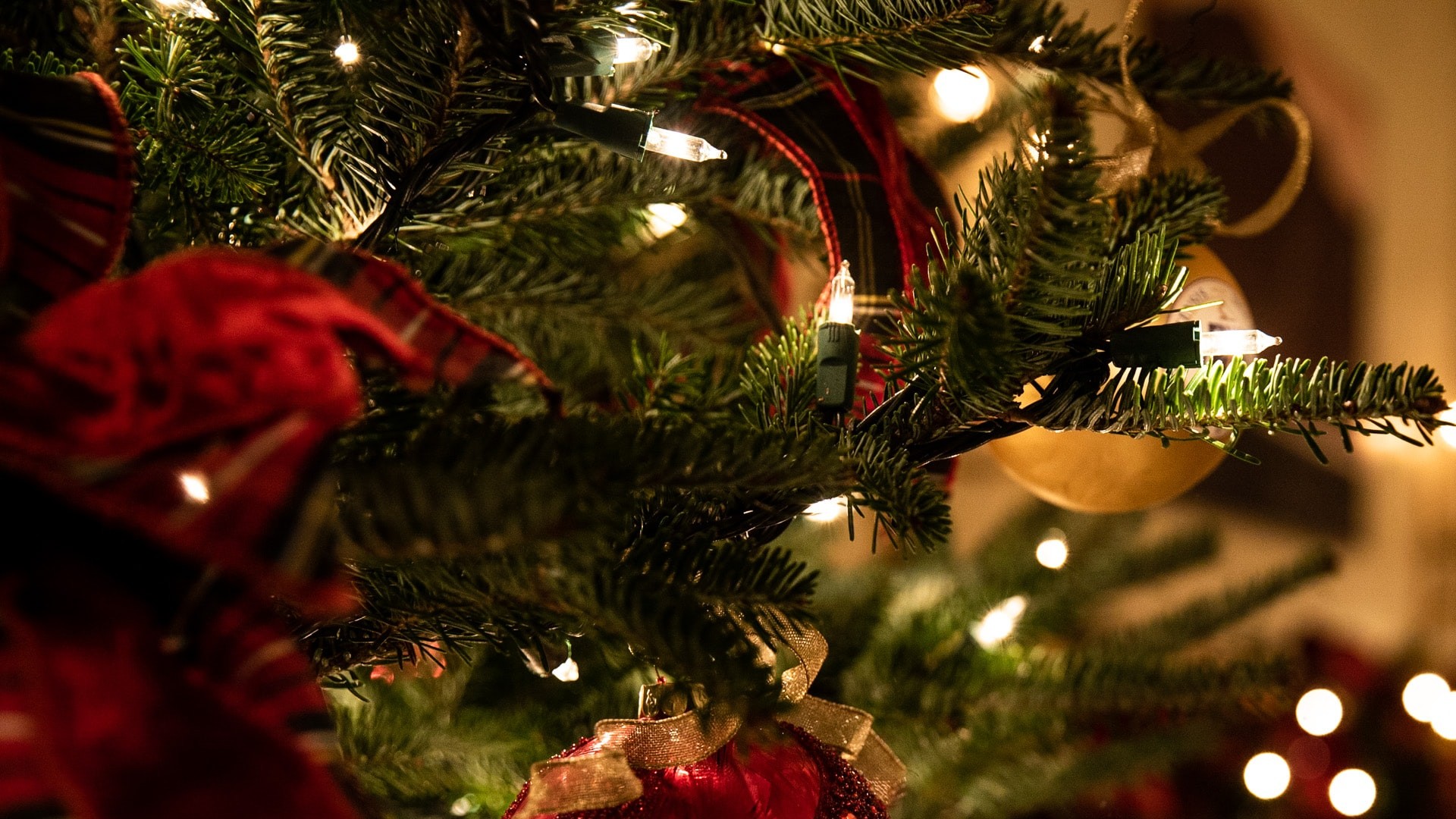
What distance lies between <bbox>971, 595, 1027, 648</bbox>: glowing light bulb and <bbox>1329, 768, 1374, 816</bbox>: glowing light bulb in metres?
0.93

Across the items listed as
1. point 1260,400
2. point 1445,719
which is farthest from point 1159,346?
point 1445,719

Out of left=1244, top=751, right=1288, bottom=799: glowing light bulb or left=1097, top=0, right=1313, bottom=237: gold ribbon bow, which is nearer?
left=1097, top=0, right=1313, bottom=237: gold ribbon bow

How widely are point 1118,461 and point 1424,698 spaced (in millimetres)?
1345

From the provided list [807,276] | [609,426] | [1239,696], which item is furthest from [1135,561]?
[609,426]

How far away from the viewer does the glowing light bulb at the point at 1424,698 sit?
1.37m

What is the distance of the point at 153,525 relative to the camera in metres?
0.15

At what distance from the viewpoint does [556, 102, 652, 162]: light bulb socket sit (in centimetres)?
29

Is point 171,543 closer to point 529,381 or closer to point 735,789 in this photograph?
point 529,381

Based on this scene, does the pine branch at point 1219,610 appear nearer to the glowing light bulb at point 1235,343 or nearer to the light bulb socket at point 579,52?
the glowing light bulb at point 1235,343

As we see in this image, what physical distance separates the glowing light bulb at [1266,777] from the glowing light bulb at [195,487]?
45.2 inches

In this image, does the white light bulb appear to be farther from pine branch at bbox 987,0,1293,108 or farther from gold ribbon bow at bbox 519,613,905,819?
gold ribbon bow at bbox 519,613,905,819

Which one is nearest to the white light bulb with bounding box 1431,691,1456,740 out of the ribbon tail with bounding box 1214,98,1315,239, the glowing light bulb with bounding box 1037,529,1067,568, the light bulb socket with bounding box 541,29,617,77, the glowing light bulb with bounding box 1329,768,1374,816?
the glowing light bulb with bounding box 1329,768,1374,816

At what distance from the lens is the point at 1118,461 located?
412mm

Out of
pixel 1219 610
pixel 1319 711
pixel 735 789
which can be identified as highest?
pixel 735 789
